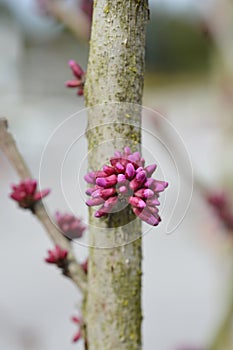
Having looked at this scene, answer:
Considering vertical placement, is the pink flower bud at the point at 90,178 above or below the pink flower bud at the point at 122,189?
above

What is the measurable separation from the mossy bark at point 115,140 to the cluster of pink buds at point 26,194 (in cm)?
9

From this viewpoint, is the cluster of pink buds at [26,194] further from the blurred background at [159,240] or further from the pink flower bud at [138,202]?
the pink flower bud at [138,202]

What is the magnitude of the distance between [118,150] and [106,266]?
90 mm

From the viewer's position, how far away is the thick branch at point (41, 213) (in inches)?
18.3

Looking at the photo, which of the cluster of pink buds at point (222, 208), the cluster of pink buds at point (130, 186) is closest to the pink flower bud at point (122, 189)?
the cluster of pink buds at point (130, 186)

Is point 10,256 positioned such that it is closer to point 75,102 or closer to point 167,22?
point 75,102

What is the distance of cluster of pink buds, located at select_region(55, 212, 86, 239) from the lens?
0.48 metres

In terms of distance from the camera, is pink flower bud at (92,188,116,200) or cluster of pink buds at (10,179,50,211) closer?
pink flower bud at (92,188,116,200)

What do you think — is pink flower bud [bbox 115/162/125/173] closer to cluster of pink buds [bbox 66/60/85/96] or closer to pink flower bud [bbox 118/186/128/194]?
pink flower bud [bbox 118/186/128/194]

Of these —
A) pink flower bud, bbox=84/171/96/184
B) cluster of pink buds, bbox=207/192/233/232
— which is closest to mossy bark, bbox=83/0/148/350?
pink flower bud, bbox=84/171/96/184

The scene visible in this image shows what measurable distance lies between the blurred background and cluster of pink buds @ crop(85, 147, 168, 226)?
7cm

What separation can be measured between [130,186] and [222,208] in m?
0.54

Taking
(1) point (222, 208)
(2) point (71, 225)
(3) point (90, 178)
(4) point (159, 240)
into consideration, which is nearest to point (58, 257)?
(2) point (71, 225)

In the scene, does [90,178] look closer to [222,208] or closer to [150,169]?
[150,169]
